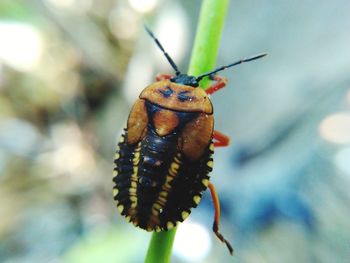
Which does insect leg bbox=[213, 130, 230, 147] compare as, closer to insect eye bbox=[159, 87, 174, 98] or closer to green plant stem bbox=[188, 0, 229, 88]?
insect eye bbox=[159, 87, 174, 98]

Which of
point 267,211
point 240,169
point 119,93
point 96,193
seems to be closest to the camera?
point 267,211

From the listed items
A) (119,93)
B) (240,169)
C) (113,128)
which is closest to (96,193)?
(113,128)

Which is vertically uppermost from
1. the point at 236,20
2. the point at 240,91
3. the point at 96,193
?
the point at 236,20

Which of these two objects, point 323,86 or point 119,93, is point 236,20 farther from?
point 119,93

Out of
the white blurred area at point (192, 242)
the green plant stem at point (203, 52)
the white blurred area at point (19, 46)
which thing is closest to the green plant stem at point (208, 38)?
the green plant stem at point (203, 52)

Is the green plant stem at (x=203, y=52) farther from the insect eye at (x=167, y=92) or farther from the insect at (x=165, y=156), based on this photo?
the insect eye at (x=167, y=92)

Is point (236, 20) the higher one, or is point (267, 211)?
point (236, 20)
